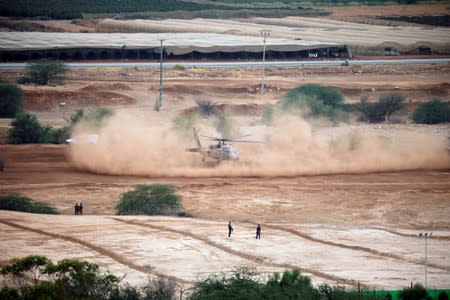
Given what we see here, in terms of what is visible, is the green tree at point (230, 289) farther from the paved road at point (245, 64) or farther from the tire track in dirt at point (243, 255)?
the paved road at point (245, 64)

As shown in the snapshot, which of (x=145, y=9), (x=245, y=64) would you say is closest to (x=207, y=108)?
(x=245, y=64)

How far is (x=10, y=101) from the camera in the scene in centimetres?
7500

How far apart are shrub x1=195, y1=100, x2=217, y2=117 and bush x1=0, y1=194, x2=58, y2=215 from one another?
28417 millimetres

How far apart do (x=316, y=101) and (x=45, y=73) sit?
22.9 metres

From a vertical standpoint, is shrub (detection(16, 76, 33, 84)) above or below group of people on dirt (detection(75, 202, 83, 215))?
above

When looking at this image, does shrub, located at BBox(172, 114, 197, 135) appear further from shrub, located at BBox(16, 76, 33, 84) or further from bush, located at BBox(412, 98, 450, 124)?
shrub, located at BBox(16, 76, 33, 84)

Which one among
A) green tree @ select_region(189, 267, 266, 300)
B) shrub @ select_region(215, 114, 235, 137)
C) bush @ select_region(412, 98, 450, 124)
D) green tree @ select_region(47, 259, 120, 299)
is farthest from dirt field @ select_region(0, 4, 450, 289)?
green tree @ select_region(189, 267, 266, 300)

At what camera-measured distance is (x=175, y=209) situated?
4919 cm

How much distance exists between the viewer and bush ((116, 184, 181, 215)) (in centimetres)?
4884

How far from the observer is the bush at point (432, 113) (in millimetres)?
74500

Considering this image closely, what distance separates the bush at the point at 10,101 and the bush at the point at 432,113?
28457 millimetres

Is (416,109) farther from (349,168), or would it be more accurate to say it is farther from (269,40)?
(269,40)

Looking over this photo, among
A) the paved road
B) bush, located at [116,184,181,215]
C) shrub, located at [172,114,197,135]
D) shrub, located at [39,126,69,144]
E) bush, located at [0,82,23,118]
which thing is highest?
the paved road

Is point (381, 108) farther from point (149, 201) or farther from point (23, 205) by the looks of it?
point (23, 205)
